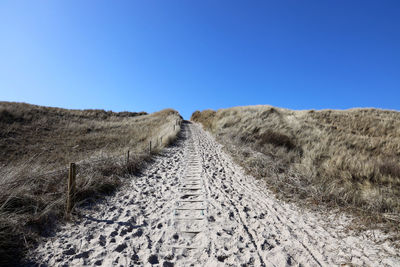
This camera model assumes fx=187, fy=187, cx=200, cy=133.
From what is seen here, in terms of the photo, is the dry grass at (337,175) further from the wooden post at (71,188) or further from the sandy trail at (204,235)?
the wooden post at (71,188)

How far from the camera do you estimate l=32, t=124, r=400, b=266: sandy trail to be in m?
2.88

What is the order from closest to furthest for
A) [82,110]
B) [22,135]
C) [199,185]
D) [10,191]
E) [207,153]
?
[10,191] → [199,185] → [207,153] → [22,135] → [82,110]

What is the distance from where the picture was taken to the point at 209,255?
301 centimetres

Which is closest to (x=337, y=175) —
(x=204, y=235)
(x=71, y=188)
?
(x=204, y=235)

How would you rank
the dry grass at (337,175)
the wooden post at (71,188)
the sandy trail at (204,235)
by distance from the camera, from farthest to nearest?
the dry grass at (337,175)
the wooden post at (71,188)
the sandy trail at (204,235)

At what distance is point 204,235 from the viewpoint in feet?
11.7

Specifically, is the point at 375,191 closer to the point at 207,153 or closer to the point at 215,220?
the point at 215,220

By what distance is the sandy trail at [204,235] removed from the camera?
2.88 m

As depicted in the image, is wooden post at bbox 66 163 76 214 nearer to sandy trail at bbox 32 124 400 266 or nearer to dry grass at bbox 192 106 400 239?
sandy trail at bbox 32 124 400 266

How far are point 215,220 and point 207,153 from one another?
23.5ft

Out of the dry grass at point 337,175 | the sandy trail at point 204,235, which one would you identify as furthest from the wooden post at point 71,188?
the dry grass at point 337,175

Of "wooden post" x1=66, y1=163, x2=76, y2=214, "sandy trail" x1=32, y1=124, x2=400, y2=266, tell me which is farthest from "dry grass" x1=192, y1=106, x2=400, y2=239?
"wooden post" x1=66, y1=163, x2=76, y2=214

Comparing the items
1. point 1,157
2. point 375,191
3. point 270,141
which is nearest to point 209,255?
point 375,191

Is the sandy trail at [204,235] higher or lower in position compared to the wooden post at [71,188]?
lower
